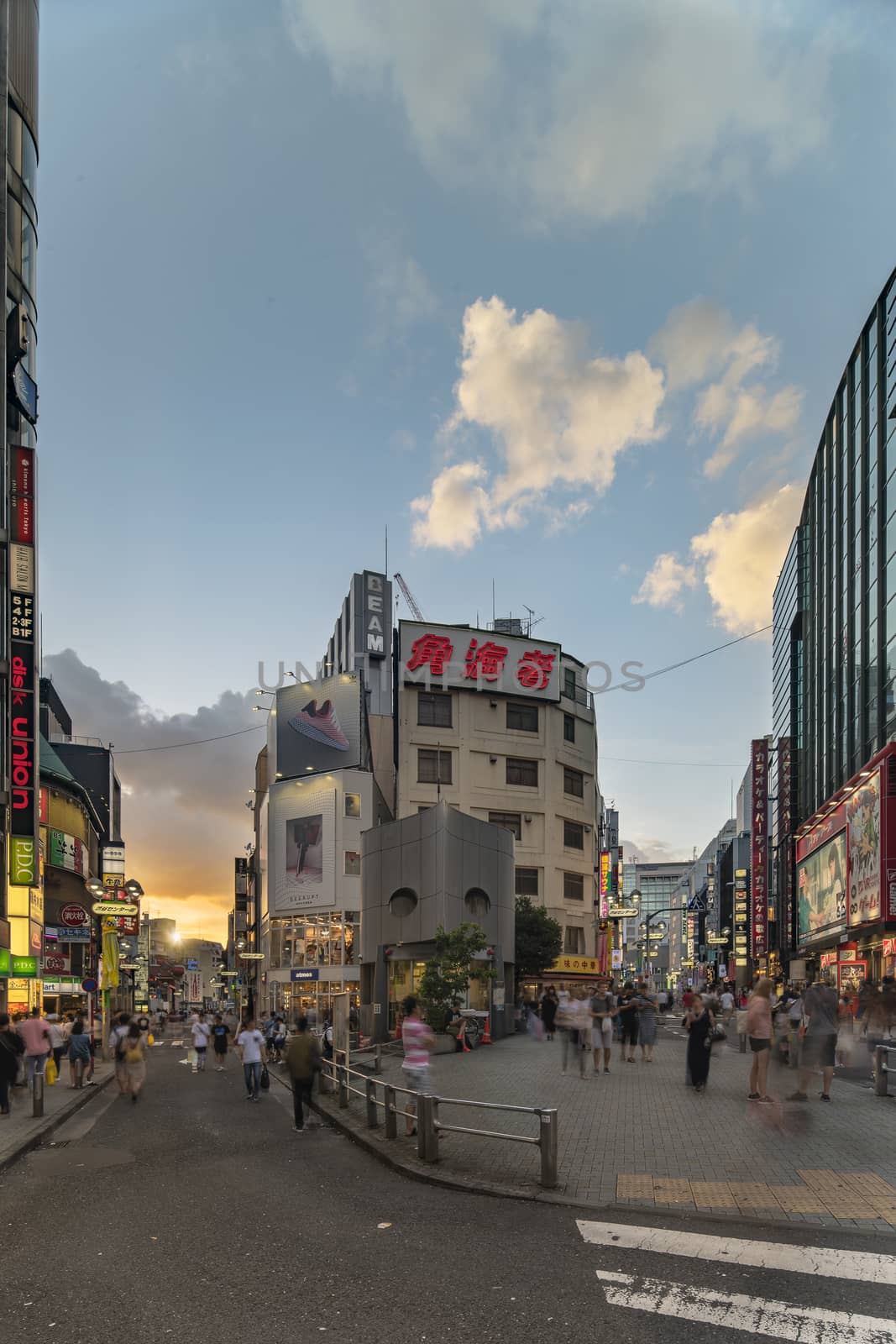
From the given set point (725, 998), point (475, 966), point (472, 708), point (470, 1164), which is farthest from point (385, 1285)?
point (472, 708)

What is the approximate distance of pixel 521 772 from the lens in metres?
66.0

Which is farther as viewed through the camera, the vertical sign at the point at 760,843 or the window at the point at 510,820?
the vertical sign at the point at 760,843

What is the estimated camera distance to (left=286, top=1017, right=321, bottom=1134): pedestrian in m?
16.6

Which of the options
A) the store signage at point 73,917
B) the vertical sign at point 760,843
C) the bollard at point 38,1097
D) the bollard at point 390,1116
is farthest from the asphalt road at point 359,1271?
the vertical sign at point 760,843

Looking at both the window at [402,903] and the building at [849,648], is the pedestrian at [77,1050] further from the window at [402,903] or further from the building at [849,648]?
the building at [849,648]

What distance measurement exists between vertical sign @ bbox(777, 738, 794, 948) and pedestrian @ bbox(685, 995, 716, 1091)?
2176 inches

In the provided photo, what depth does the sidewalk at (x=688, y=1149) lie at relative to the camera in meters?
9.84

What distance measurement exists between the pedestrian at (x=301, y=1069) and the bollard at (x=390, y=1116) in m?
2.80

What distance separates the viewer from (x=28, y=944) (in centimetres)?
4559

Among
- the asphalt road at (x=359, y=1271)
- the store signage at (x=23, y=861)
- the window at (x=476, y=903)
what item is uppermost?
the store signage at (x=23, y=861)

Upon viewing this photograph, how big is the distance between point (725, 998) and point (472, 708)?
29.3 metres

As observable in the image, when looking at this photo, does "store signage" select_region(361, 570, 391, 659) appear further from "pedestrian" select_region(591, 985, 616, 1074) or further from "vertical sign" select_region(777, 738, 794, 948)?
"pedestrian" select_region(591, 985, 616, 1074)

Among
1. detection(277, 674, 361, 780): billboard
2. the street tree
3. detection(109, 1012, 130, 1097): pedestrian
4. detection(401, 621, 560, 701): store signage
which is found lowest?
the street tree

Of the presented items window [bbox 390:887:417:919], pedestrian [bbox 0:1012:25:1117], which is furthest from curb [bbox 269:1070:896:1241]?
window [bbox 390:887:417:919]
